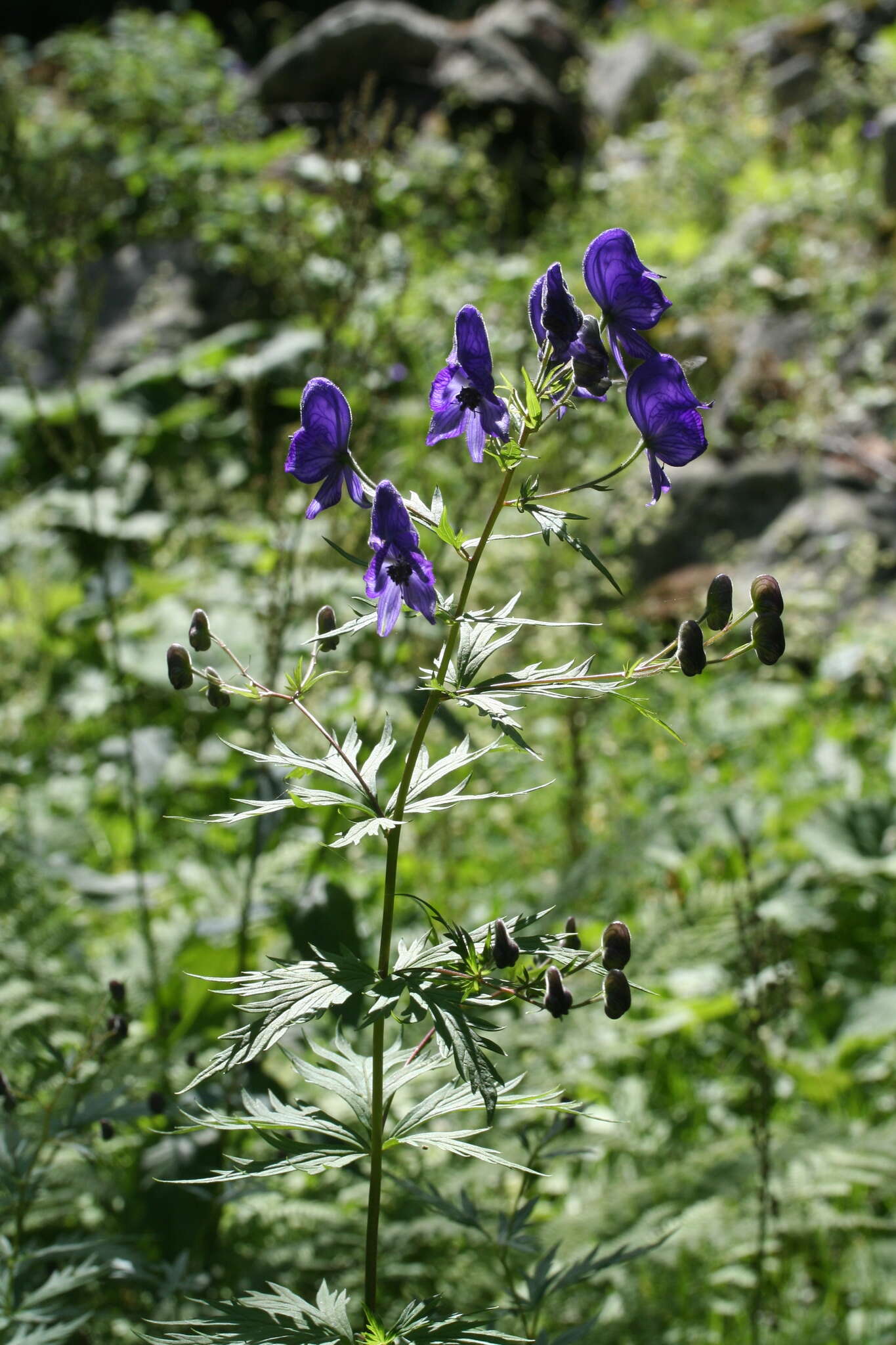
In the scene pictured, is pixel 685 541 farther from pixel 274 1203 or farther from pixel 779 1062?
pixel 274 1203

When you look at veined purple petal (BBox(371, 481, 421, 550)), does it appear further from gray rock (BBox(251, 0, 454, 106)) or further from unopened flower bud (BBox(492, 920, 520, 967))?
gray rock (BBox(251, 0, 454, 106))

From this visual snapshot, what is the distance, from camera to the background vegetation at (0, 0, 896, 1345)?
199 cm

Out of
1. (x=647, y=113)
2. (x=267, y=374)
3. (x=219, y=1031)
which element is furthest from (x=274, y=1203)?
(x=647, y=113)

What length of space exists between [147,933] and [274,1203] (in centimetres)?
62

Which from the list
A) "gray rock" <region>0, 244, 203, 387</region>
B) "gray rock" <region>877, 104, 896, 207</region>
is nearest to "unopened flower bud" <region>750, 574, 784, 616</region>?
"gray rock" <region>0, 244, 203, 387</region>

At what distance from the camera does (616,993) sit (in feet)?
3.54

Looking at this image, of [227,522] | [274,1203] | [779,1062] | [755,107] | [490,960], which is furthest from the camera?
[755,107]

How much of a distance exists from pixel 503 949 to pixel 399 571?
38 centimetres

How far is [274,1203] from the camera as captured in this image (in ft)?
6.69

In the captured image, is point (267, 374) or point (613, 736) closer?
point (613, 736)

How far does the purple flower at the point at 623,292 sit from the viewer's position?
114 centimetres

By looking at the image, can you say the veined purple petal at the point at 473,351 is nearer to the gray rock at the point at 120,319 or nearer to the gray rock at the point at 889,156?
the gray rock at the point at 120,319

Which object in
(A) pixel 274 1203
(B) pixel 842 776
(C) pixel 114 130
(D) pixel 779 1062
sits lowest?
(A) pixel 274 1203

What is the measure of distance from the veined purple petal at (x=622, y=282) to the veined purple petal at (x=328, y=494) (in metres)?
0.33
